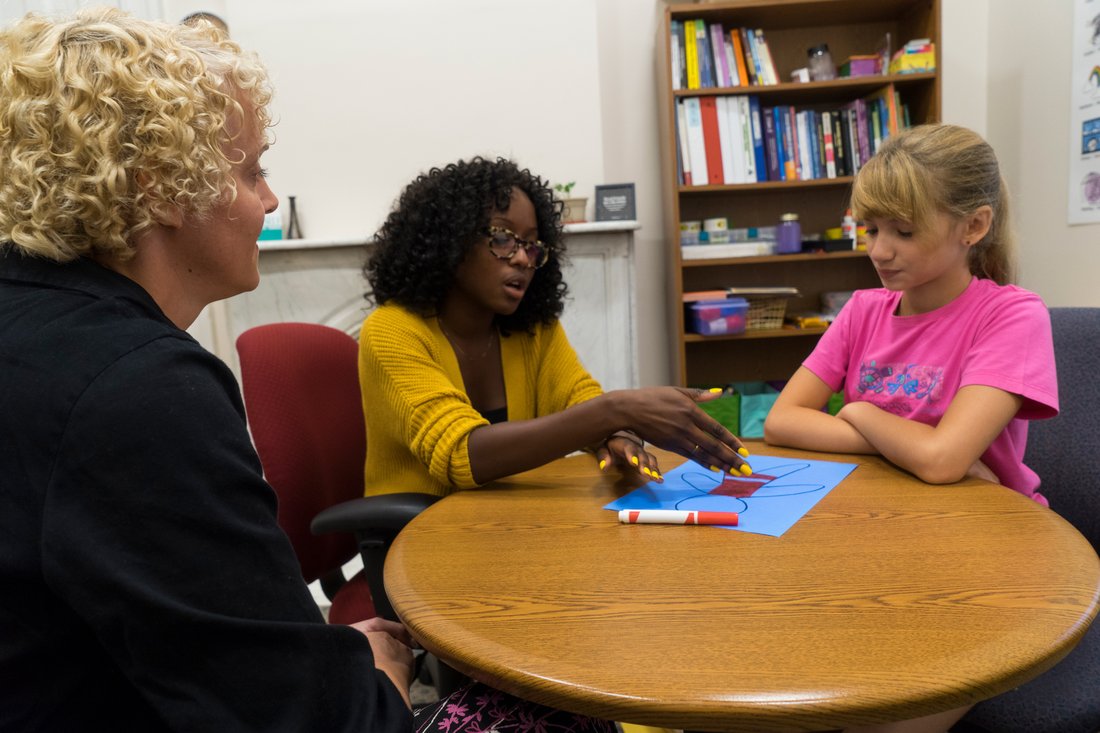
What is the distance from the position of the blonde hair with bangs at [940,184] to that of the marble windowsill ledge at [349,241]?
1.46 m

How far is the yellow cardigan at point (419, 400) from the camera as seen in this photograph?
50.2 inches

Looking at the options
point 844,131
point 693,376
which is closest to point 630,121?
point 844,131

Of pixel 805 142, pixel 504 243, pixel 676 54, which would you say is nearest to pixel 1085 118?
pixel 805 142

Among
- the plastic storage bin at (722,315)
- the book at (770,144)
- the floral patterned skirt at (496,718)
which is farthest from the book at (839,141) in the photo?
the floral patterned skirt at (496,718)

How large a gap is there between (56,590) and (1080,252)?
9.78ft

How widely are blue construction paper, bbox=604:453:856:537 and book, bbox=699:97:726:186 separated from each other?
1950mm

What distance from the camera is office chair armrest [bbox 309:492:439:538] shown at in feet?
3.96

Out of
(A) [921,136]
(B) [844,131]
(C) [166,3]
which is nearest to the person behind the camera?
(A) [921,136]

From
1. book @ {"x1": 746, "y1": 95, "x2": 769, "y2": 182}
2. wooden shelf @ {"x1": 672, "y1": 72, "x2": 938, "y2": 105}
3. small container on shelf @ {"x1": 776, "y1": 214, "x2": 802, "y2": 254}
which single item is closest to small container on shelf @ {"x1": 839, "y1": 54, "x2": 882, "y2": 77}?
wooden shelf @ {"x1": 672, "y1": 72, "x2": 938, "y2": 105}

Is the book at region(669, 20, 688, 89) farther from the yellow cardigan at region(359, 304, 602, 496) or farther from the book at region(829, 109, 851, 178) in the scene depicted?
the yellow cardigan at region(359, 304, 602, 496)

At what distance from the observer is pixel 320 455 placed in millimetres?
1464

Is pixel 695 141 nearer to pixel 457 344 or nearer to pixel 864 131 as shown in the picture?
pixel 864 131

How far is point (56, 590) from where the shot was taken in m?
0.54

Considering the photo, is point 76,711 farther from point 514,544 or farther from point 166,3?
point 166,3
